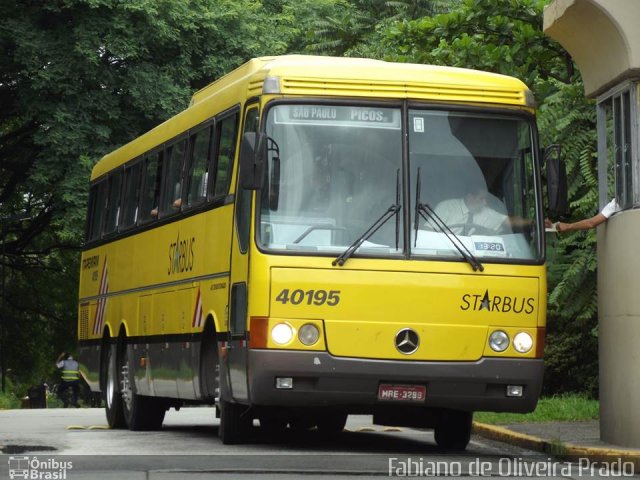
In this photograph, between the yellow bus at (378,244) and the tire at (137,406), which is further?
the tire at (137,406)

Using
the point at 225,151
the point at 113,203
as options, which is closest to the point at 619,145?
the point at 225,151

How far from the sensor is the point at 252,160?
46.1ft

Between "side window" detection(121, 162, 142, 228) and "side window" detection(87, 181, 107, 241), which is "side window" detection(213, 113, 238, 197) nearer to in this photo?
"side window" detection(121, 162, 142, 228)

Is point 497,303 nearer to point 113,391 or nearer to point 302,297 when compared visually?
point 302,297

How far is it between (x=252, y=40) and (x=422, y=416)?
20510 millimetres

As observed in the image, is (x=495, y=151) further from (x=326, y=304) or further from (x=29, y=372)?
(x=29, y=372)

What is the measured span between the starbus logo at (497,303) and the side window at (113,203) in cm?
825

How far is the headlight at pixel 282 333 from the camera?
46.0 ft

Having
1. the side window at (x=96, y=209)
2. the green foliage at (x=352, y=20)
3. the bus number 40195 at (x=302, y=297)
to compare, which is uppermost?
the green foliage at (x=352, y=20)

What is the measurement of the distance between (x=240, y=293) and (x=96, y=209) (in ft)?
30.4

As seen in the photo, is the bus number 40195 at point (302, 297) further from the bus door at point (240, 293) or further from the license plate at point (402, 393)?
the license plate at point (402, 393)

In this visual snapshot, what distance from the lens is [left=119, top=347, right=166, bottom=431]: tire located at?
66.2 ft

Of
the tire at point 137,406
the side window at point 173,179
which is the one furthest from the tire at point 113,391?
the side window at point 173,179

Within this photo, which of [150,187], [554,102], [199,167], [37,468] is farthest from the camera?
[554,102]
